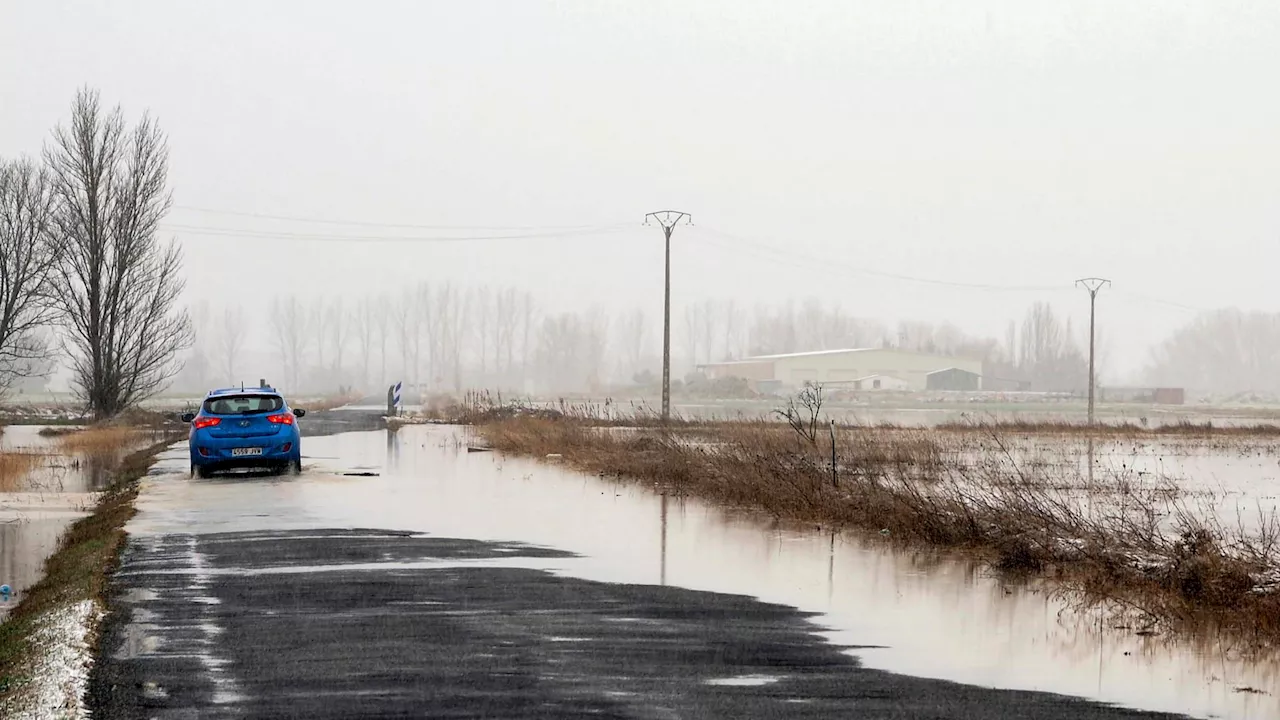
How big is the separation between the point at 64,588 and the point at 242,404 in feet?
43.6

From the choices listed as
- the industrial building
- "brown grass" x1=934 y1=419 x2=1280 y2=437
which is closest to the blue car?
"brown grass" x1=934 y1=419 x2=1280 y2=437

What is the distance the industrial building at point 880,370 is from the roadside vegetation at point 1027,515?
10275 cm

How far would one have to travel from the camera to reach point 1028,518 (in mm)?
13477

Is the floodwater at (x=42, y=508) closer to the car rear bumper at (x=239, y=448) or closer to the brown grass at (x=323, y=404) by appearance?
the car rear bumper at (x=239, y=448)

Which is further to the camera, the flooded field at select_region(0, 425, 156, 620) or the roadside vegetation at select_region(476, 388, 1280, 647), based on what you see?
the flooded field at select_region(0, 425, 156, 620)

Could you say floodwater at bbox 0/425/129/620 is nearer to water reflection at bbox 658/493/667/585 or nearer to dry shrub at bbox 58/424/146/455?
dry shrub at bbox 58/424/146/455

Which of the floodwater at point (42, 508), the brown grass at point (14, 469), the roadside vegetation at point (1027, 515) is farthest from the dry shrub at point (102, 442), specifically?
the roadside vegetation at point (1027, 515)

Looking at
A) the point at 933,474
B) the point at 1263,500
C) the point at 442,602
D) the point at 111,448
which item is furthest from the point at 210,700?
the point at 111,448

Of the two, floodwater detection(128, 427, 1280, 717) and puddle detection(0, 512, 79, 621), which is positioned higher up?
floodwater detection(128, 427, 1280, 717)

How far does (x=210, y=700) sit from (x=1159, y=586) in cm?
795

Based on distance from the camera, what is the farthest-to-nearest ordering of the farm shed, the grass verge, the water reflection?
1. the farm shed
2. the water reflection
3. the grass verge

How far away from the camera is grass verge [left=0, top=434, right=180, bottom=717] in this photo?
7.87 meters

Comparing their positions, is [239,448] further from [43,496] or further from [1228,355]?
[1228,355]

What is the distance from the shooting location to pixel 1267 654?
8.74 metres
